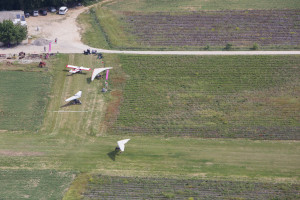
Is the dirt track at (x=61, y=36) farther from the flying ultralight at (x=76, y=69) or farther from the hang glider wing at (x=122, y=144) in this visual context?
the hang glider wing at (x=122, y=144)

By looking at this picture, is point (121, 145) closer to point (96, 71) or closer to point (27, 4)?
point (96, 71)

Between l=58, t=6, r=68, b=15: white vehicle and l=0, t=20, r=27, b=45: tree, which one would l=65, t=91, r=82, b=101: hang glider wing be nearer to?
l=0, t=20, r=27, b=45: tree

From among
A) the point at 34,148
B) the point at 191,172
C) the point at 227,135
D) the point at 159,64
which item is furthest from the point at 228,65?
the point at 34,148

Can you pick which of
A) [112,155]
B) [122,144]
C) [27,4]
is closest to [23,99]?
[112,155]

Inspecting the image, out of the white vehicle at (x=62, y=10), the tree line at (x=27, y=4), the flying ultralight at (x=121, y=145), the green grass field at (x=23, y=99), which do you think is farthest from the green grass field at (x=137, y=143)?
the tree line at (x=27, y=4)

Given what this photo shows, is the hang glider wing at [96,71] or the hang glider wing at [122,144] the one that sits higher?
the hang glider wing at [96,71]

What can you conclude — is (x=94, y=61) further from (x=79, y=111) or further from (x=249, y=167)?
(x=249, y=167)
